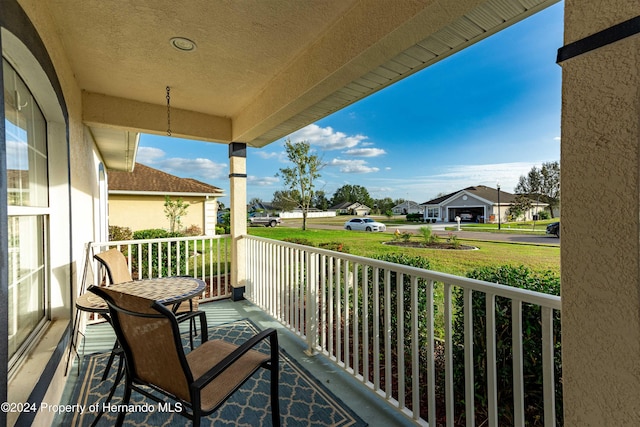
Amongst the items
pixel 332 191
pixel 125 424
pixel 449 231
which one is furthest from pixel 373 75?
pixel 332 191

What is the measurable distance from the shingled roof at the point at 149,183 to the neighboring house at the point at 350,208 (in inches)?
215

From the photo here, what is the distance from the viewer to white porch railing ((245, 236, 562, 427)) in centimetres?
140

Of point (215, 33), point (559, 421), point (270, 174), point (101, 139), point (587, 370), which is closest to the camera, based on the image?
point (587, 370)

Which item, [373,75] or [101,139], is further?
[101,139]

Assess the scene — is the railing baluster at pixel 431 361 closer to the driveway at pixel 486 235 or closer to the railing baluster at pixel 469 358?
the railing baluster at pixel 469 358

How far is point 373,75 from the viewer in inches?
91.4

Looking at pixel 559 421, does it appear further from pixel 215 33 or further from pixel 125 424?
pixel 215 33

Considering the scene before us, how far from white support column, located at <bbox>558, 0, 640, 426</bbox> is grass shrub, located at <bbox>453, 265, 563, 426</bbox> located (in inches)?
29.5

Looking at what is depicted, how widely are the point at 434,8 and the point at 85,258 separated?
416 centimetres

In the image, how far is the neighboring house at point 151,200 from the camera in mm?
10977

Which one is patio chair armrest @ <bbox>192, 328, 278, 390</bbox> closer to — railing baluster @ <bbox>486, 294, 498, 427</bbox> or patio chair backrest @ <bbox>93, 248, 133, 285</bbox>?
railing baluster @ <bbox>486, 294, 498, 427</bbox>

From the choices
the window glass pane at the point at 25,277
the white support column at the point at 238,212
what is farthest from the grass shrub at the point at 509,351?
the white support column at the point at 238,212

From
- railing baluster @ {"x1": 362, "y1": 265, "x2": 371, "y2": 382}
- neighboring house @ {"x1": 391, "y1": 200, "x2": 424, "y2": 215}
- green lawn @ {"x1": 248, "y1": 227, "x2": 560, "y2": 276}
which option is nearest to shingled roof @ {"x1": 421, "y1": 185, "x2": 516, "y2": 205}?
green lawn @ {"x1": 248, "y1": 227, "x2": 560, "y2": 276}

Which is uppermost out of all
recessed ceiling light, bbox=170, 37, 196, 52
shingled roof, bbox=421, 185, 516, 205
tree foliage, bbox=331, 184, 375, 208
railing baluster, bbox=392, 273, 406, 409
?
recessed ceiling light, bbox=170, 37, 196, 52
